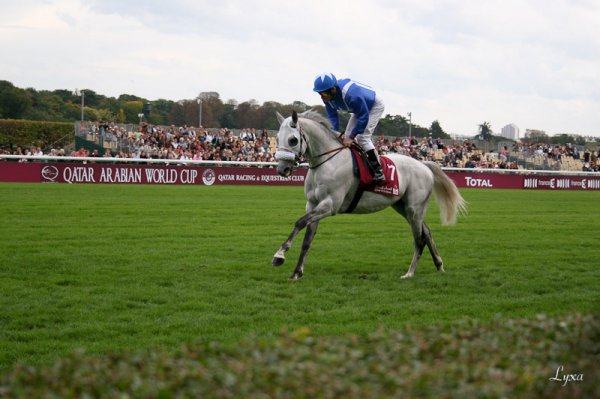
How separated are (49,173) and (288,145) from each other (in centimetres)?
2401

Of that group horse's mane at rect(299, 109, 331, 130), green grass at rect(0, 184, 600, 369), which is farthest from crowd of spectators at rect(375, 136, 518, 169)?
horse's mane at rect(299, 109, 331, 130)

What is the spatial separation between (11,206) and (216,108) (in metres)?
78.6

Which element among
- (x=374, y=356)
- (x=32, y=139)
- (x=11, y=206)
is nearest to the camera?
(x=374, y=356)

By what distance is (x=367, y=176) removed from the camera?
10508 millimetres

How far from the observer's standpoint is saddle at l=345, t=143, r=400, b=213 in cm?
1052

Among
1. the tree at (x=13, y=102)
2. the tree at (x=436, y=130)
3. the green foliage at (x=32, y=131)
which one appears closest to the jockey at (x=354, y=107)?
the green foliage at (x=32, y=131)

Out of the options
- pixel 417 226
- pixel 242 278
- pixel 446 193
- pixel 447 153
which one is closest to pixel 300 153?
pixel 242 278

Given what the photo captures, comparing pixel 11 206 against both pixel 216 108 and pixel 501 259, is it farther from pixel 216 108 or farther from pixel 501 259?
pixel 216 108

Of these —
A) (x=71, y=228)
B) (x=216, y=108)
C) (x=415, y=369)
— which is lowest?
(x=71, y=228)

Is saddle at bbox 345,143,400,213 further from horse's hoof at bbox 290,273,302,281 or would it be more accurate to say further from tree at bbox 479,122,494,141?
tree at bbox 479,122,494,141

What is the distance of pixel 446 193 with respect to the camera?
39.2ft

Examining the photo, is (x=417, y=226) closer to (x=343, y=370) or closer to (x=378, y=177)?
(x=378, y=177)

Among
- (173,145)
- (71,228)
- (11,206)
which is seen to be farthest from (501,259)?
(173,145)

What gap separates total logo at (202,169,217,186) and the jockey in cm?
2444
